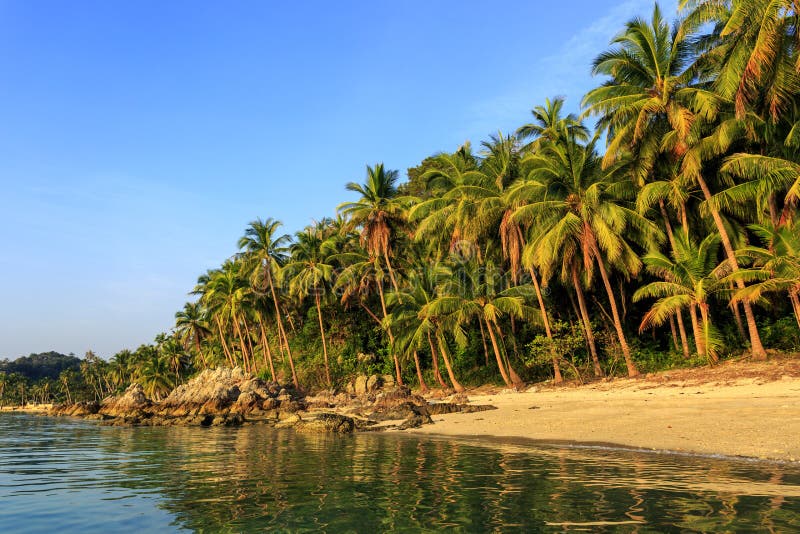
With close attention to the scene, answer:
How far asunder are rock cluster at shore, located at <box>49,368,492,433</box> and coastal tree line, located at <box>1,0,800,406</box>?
502 centimetres

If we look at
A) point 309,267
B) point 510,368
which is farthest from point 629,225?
point 309,267

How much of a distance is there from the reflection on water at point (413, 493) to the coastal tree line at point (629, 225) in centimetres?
1350

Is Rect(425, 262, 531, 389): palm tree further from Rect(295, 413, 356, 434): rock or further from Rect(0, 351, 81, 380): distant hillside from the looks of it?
Rect(0, 351, 81, 380): distant hillside

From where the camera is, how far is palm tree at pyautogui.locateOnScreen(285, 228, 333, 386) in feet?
140

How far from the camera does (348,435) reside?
61.3ft

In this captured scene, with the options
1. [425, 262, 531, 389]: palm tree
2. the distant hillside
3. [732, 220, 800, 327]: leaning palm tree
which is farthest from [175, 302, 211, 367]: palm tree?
the distant hillside

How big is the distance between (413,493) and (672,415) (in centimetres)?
983

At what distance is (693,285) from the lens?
21312 millimetres

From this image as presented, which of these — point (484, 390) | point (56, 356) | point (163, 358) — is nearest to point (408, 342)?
point (484, 390)

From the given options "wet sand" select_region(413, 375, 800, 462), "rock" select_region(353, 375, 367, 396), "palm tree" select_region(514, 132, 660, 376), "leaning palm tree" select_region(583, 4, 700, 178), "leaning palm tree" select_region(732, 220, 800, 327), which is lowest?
"wet sand" select_region(413, 375, 800, 462)

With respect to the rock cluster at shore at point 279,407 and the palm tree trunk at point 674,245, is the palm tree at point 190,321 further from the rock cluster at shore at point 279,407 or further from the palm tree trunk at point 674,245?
the palm tree trunk at point 674,245

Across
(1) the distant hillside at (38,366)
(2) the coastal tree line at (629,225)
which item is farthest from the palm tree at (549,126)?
(1) the distant hillside at (38,366)

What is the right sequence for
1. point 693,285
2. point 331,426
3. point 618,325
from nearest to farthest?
point 331,426 < point 693,285 < point 618,325

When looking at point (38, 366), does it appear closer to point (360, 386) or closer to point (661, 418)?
point (360, 386)
